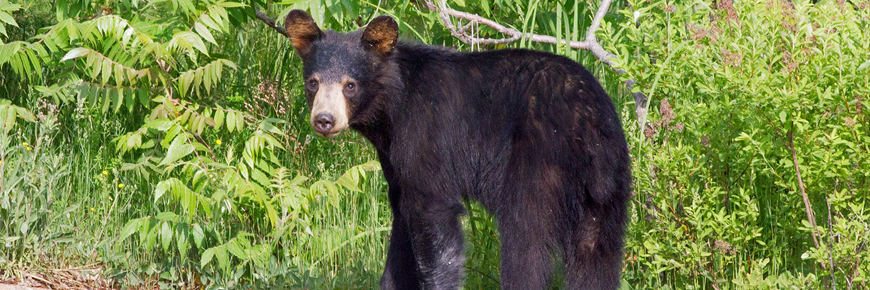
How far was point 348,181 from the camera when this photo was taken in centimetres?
482

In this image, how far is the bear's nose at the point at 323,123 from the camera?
3.83m

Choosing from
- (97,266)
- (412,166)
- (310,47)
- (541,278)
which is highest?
(310,47)

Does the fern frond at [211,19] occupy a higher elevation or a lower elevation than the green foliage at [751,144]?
higher

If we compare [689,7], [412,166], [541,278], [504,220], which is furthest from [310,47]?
[689,7]

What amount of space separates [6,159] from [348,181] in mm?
2204

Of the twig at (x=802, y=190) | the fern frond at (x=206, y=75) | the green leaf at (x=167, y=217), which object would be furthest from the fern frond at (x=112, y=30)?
the twig at (x=802, y=190)

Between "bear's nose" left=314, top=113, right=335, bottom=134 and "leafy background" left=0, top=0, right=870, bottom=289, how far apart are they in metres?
0.88

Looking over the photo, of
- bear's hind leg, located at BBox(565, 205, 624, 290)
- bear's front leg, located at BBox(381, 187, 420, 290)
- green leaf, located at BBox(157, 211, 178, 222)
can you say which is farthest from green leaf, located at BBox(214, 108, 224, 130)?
bear's hind leg, located at BBox(565, 205, 624, 290)

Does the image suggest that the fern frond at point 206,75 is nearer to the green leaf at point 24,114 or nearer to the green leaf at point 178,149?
the green leaf at point 178,149

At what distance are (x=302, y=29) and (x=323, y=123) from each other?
0.56 m

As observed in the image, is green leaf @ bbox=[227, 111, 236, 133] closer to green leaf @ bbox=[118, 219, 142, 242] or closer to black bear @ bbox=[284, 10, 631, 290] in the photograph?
green leaf @ bbox=[118, 219, 142, 242]

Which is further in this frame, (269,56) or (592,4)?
(269,56)

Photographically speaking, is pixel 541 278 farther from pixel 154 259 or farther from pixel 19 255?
pixel 19 255

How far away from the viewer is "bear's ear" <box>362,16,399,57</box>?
399 centimetres
